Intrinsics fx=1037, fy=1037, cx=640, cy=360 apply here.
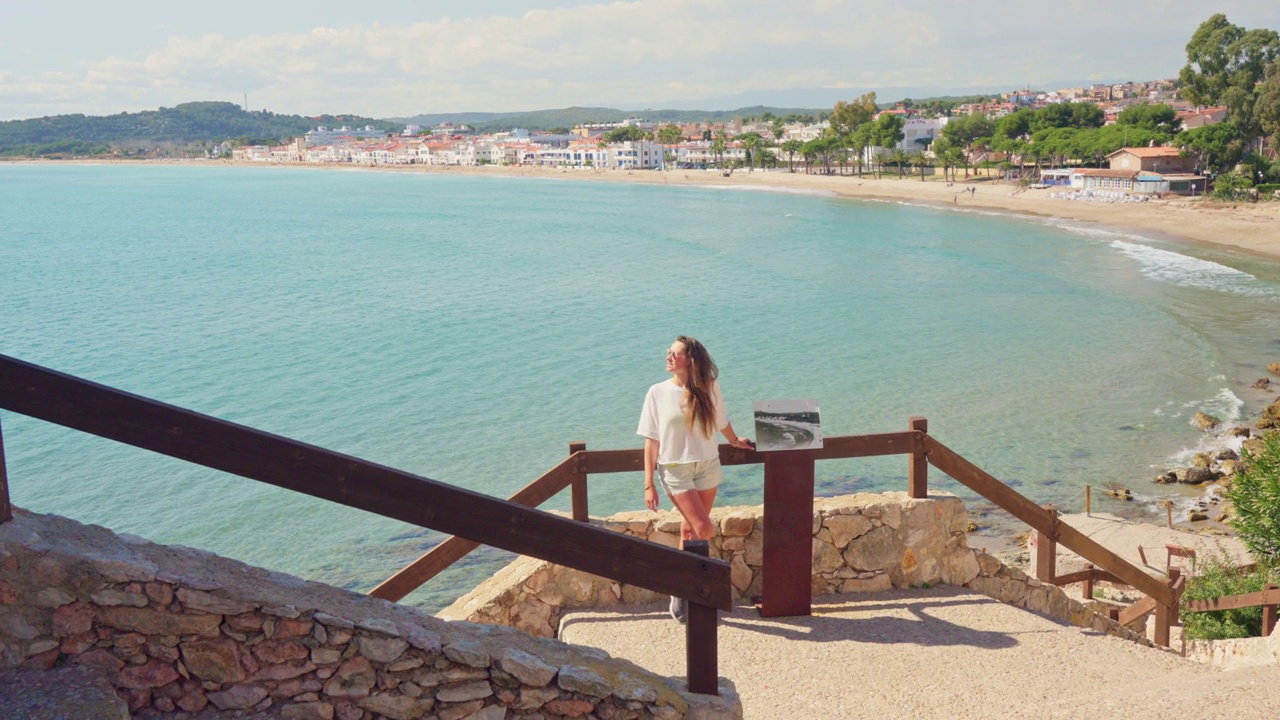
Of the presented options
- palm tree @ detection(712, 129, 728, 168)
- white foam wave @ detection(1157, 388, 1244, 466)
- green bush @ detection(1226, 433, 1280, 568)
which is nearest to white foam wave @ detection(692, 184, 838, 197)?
palm tree @ detection(712, 129, 728, 168)

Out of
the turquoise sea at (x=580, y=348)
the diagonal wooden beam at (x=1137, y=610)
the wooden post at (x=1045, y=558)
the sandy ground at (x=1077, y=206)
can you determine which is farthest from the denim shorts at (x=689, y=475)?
the sandy ground at (x=1077, y=206)

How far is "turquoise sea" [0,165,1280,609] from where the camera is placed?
1903 centimetres

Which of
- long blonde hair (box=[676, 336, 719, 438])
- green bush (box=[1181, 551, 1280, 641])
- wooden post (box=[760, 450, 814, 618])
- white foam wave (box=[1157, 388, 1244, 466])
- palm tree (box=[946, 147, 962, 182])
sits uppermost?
palm tree (box=[946, 147, 962, 182])

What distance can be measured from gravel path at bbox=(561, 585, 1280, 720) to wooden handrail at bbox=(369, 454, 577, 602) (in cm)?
75

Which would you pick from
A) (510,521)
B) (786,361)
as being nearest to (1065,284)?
(786,361)

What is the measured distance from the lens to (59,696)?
9.45ft

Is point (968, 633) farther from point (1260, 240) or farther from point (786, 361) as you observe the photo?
point (1260, 240)

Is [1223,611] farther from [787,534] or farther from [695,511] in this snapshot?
[695,511]

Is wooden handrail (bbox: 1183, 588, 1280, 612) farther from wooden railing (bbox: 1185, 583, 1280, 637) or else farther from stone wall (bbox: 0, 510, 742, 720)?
stone wall (bbox: 0, 510, 742, 720)

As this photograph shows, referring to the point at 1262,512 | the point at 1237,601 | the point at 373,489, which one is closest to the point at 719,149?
the point at 1262,512

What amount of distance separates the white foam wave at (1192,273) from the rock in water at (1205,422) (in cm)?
2015

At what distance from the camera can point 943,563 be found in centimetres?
666

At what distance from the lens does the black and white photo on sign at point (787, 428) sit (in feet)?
18.7

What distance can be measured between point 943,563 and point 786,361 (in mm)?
24143
